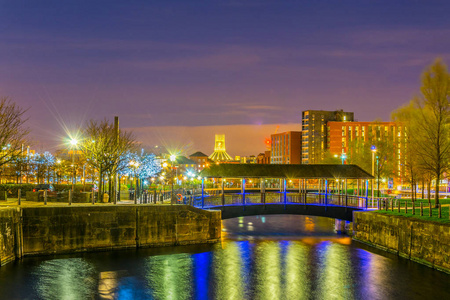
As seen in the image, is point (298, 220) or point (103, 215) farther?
point (298, 220)

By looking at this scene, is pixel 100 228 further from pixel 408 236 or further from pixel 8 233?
pixel 408 236

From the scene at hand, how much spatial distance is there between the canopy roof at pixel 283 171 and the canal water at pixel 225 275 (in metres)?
10.4

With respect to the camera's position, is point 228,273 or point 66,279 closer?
point 66,279

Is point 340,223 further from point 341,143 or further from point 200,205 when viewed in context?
point 341,143

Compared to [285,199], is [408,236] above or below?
below

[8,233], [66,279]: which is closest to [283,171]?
[66,279]

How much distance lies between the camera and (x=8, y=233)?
3045cm

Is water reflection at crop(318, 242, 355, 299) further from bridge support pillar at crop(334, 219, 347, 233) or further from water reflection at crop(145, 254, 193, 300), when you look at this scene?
bridge support pillar at crop(334, 219, 347, 233)

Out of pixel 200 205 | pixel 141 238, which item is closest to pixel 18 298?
pixel 141 238

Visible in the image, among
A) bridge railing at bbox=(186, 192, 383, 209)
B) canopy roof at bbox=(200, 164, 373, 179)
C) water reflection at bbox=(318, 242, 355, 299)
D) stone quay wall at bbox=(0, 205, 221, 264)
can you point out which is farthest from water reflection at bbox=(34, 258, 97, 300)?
canopy roof at bbox=(200, 164, 373, 179)

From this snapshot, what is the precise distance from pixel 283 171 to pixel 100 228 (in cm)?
2315

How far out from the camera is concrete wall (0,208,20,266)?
29586 millimetres

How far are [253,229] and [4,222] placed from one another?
1293 inches

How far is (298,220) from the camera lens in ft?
229
